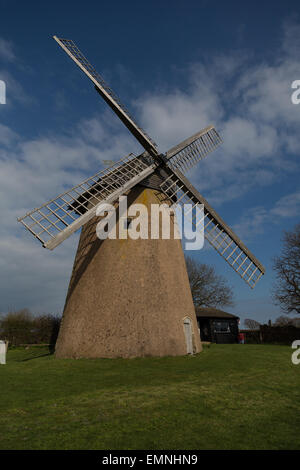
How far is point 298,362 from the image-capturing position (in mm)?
11586

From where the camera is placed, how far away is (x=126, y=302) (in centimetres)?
1140

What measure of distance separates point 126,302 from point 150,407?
19.9ft

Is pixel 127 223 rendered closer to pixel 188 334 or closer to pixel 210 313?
pixel 188 334

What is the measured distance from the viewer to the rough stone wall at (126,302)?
11.1 metres

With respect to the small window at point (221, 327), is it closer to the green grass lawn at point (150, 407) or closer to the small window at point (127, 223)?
the green grass lawn at point (150, 407)

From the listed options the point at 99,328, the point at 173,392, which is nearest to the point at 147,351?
the point at 99,328

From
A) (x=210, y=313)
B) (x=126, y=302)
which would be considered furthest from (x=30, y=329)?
(x=210, y=313)

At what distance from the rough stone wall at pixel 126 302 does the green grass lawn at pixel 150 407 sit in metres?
1.32

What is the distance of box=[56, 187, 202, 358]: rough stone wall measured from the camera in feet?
36.4

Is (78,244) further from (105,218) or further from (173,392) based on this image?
(173,392)

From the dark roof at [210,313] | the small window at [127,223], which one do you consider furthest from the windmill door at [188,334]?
the dark roof at [210,313]

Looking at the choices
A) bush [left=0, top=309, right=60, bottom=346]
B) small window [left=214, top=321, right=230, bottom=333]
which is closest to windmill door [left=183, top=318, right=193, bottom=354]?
bush [left=0, top=309, right=60, bottom=346]
